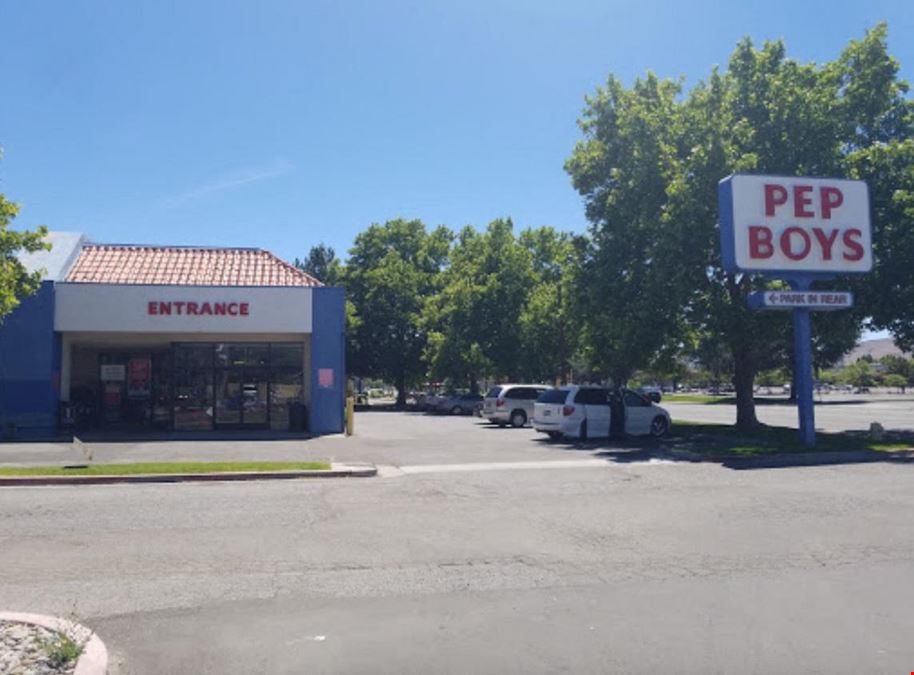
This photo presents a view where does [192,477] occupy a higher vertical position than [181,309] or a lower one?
lower

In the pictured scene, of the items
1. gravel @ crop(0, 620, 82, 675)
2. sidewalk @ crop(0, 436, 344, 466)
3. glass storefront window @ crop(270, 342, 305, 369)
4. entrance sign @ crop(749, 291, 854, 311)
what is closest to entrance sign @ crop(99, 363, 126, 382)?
glass storefront window @ crop(270, 342, 305, 369)

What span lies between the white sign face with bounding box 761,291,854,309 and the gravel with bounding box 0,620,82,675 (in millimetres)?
17847

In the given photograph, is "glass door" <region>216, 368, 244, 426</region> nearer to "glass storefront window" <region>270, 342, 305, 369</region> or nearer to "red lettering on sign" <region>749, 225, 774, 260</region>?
"glass storefront window" <region>270, 342, 305, 369</region>

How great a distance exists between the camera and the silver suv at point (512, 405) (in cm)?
3256

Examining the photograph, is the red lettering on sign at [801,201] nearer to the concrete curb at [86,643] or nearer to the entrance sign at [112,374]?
the concrete curb at [86,643]

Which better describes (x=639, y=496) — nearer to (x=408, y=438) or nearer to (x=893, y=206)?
(x=408, y=438)

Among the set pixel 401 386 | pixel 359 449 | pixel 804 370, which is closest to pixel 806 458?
pixel 804 370

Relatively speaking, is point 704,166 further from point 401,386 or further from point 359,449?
point 401,386

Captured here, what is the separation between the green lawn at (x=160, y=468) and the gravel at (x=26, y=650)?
9793mm

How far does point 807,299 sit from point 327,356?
603 inches

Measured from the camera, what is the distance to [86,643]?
18.2 feet

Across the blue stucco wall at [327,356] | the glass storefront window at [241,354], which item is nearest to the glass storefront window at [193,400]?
the glass storefront window at [241,354]

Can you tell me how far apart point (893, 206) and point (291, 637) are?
887 inches

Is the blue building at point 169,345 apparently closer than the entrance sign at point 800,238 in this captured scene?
No
